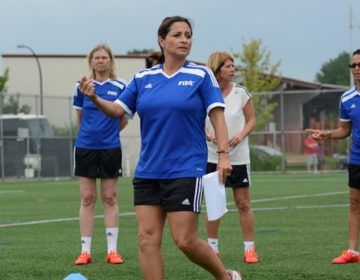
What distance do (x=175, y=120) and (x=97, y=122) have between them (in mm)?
3305

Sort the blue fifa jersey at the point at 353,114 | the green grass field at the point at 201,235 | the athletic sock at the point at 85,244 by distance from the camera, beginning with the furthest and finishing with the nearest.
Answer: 1. the athletic sock at the point at 85,244
2. the blue fifa jersey at the point at 353,114
3. the green grass field at the point at 201,235

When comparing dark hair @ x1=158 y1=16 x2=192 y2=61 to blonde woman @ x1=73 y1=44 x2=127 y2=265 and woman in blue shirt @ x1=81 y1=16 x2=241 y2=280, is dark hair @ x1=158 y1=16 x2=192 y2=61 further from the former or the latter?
blonde woman @ x1=73 y1=44 x2=127 y2=265

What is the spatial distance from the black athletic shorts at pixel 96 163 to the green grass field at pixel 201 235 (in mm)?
893

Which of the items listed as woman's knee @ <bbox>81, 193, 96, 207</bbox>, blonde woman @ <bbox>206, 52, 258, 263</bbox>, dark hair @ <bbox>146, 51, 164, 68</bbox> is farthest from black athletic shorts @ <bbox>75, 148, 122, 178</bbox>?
dark hair @ <bbox>146, 51, 164, 68</bbox>

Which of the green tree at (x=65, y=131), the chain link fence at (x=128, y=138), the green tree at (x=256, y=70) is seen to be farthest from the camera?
the green tree at (x=256, y=70)

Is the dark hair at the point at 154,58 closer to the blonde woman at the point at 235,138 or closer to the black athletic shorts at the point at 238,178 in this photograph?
the blonde woman at the point at 235,138

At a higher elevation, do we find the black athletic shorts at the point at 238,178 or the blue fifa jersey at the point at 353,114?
the blue fifa jersey at the point at 353,114

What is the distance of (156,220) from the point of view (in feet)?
25.1

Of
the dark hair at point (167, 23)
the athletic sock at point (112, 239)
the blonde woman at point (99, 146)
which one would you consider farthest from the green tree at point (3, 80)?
the dark hair at point (167, 23)

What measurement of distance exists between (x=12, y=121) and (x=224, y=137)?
3216 cm

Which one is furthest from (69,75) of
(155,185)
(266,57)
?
(155,185)

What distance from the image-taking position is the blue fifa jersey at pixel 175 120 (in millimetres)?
7586

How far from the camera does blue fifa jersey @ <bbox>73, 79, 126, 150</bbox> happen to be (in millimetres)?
10805

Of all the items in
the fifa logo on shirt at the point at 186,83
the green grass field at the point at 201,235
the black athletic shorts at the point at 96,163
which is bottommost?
the green grass field at the point at 201,235
